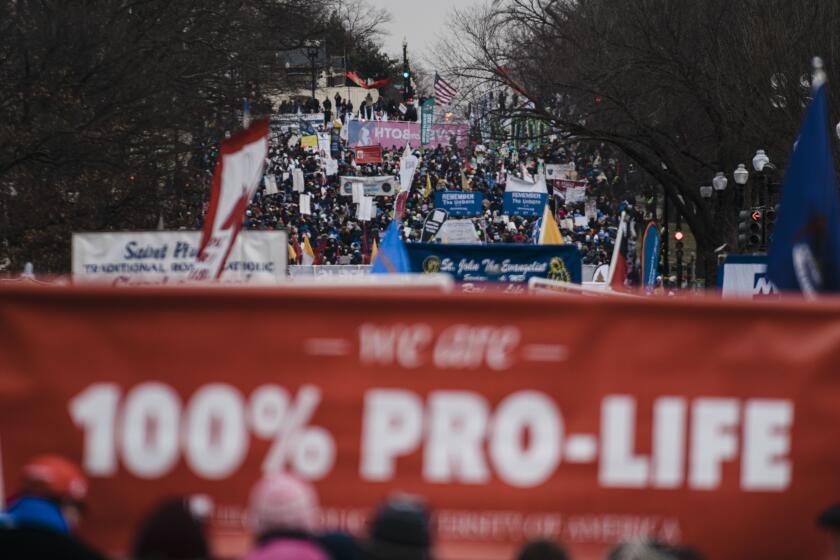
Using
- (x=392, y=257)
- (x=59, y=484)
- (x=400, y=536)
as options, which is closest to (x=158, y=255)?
(x=392, y=257)

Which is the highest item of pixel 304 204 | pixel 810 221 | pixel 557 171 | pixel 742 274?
pixel 557 171

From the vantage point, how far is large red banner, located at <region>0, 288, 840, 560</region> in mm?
4980

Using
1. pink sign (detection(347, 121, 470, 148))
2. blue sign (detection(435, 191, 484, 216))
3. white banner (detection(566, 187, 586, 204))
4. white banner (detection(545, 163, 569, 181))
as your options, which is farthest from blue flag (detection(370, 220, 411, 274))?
pink sign (detection(347, 121, 470, 148))

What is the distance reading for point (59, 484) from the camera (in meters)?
4.85

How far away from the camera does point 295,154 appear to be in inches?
2872

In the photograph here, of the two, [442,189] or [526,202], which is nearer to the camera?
[526,202]

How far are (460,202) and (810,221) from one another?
35.9m

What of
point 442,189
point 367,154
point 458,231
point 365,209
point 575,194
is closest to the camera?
point 458,231

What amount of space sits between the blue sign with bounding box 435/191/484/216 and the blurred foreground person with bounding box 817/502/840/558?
36.9 meters

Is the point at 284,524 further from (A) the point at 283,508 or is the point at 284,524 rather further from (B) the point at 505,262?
(B) the point at 505,262

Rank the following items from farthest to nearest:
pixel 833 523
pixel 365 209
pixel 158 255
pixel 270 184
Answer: pixel 270 184 < pixel 365 209 < pixel 158 255 < pixel 833 523

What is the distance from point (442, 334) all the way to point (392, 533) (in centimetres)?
104

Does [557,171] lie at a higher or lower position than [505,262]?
higher

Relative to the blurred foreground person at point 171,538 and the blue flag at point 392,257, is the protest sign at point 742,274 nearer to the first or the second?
the blue flag at point 392,257
